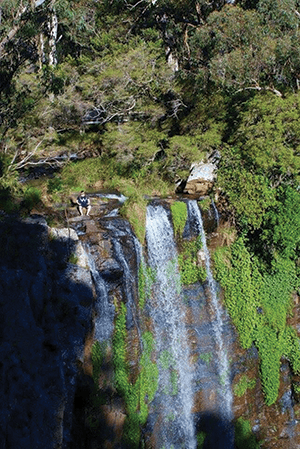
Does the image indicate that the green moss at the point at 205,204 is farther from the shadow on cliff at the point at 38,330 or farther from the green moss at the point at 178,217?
the shadow on cliff at the point at 38,330

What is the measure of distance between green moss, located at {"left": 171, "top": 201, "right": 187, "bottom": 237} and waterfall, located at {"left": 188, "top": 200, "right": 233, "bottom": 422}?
0.34 meters

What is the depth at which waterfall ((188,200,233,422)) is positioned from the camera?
12820 mm

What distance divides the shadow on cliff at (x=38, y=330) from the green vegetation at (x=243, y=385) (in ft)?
19.6

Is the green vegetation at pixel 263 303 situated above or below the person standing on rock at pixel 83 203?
below

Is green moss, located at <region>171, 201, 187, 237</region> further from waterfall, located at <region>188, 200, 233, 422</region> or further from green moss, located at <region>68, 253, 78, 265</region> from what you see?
green moss, located at <region>68, 253, 78, 265</region>

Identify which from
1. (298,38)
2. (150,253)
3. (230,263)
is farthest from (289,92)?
(150,253)

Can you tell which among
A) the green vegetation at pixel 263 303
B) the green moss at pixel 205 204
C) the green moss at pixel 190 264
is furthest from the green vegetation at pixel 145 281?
the green moss at pixel 205 204

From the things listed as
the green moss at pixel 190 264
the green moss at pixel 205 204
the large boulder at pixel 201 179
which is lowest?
the green moss at pixel 190 264

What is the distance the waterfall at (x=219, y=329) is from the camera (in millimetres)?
12820

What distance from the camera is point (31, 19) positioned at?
1174 centimetres

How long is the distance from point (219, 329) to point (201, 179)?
16.8 feet

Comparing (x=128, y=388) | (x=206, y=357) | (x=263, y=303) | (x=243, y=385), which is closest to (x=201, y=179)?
(x=263, y=303)

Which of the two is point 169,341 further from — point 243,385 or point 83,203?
point 83,203

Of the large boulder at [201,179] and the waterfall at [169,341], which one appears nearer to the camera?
the waterfall at [169,341]
